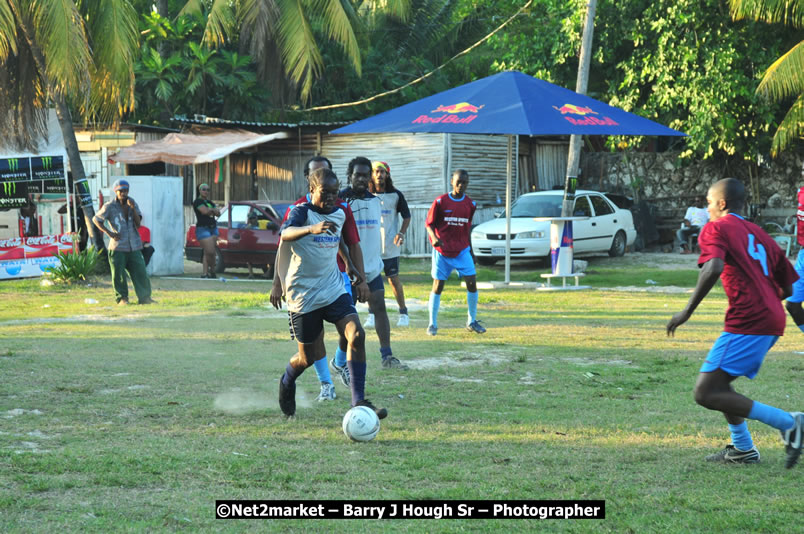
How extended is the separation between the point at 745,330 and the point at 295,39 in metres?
22.8

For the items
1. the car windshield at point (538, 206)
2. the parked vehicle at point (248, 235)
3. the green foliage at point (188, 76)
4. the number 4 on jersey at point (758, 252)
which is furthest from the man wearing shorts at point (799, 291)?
the green foliage at point (188, 76)

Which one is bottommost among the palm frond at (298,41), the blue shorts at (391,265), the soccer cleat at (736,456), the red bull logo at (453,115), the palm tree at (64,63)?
the soccer cleat at (736,456)

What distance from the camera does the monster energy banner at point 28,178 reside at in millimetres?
19062

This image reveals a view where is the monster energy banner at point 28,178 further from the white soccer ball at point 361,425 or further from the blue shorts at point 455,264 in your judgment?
the white soccer ball at point 361,425

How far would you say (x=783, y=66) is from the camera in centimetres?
2089

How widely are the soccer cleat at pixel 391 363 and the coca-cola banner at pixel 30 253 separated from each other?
11709mm

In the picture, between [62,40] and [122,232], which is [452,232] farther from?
[62,40]

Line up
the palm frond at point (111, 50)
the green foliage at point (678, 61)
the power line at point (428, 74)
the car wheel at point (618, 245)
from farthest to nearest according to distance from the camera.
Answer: the power line at point (428, 74), the car wheel at point (618, 245), the green foliage at point (678, 61), the palm frond at point (111, 50)

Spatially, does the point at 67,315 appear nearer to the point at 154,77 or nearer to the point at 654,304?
the point at 654,304

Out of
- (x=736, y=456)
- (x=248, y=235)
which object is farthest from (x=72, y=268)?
(x=736, y=456)

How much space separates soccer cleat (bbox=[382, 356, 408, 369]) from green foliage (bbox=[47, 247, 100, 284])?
10.8 metres

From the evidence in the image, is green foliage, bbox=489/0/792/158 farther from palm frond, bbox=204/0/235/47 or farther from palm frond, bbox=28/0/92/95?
palm frond, bbox=28/0/92/95

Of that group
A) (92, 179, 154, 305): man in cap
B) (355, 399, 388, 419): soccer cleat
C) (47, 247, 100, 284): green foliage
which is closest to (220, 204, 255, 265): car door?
(47, 247, 100, 284): green foliage

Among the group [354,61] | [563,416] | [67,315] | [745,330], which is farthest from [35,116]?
[745,330]
